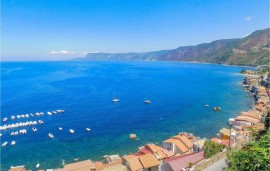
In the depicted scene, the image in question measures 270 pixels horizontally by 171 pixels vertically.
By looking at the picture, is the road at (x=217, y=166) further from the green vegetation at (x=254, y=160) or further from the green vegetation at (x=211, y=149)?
the green vegetation at (x=254, y=160)

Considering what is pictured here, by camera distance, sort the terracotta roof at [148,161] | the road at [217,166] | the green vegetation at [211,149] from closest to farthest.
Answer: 1. the road at [217,166]
2. the green vegetation at [211,149]
3. the terracotta roof at [148,161]

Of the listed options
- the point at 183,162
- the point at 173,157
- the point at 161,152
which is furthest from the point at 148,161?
the point at 183,162

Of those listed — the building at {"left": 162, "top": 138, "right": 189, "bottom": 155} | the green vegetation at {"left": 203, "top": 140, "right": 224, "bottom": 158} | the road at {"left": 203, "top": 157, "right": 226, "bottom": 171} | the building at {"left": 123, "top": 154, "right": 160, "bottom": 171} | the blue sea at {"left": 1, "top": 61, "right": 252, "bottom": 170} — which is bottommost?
the blue sea at {"left": 1, "top": 61, "right": 252, "bottom": 170}

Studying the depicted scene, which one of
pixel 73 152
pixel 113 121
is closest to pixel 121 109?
pixel 113 121

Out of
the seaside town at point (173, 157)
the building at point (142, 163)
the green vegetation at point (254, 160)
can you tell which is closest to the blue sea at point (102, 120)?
the seaside town at point (173, 157)

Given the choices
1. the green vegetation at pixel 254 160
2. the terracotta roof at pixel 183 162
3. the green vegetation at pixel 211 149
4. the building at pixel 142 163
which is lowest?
the building at pixel 142 163

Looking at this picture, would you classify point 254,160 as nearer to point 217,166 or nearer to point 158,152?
point 217,166

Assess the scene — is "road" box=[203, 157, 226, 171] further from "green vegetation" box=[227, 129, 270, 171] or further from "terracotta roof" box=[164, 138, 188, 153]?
"terracotta roof" box=[164, 138, 188, 153]

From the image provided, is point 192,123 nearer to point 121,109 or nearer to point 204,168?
point 121,109

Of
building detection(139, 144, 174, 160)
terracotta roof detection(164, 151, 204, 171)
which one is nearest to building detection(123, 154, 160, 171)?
building detection(139, 144, 174, 160)
